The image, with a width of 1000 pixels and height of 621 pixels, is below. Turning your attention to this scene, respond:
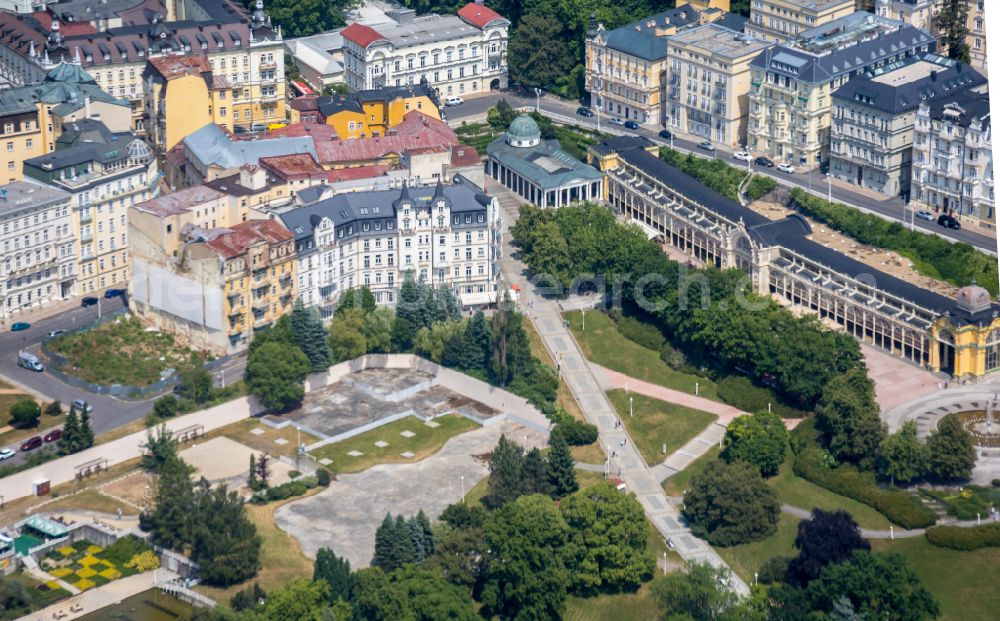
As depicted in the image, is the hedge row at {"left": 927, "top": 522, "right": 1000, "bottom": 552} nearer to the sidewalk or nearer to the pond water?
the pond water

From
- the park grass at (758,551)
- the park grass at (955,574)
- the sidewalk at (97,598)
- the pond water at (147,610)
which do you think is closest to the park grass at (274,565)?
the pond water at (147,610)

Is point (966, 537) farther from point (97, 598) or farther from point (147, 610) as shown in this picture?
point (97, 598)

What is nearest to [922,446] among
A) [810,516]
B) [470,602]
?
[810,516]

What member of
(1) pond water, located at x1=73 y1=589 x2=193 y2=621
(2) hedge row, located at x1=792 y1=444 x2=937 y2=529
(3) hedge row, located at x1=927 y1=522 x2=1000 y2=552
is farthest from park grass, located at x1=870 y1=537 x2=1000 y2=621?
(1) pond water, located at x1=73 y1=589 x2=193 y2=621

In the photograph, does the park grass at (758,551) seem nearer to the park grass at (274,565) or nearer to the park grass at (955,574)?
the park grass at (955,574)

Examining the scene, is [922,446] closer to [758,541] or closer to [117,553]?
[758,541]

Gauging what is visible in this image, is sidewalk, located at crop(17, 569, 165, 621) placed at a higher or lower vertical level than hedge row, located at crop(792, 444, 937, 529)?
lower
